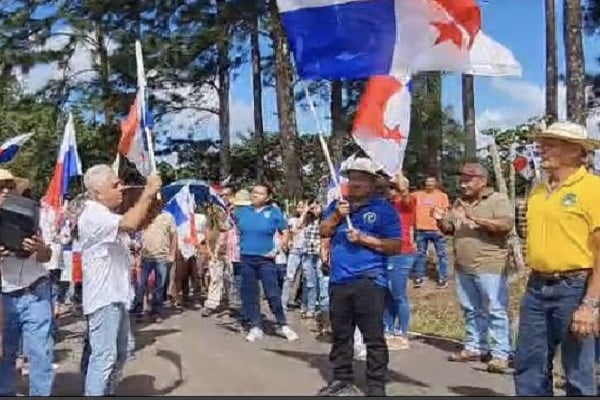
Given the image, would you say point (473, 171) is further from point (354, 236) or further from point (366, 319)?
point (366, 319)

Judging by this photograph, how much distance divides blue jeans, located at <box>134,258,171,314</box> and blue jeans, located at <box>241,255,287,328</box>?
2.39m

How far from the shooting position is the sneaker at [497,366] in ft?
27.3

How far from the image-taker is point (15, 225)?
6.53m

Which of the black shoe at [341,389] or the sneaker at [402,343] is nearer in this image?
the black shoe at [341,389]

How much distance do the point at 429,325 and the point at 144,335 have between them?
3.37 metres

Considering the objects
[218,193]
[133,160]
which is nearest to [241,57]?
[218,193]

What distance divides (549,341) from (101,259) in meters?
2.88

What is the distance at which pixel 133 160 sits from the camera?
7508 millimetres

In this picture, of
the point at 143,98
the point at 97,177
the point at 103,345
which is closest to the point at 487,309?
the point at 143,98

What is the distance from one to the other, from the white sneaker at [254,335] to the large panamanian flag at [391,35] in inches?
172

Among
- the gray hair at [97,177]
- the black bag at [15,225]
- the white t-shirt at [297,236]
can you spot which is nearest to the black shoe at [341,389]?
the gray hair at [97,177]

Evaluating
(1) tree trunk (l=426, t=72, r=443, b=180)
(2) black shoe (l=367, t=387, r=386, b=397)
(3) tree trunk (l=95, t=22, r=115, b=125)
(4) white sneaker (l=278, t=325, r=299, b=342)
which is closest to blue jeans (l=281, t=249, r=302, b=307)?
(4) white sneaker (l=278, t=325, r=299, b=342)

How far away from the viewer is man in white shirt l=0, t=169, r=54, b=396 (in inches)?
257

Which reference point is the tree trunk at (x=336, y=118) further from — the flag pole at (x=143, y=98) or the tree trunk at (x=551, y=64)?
the flag pole at (x=143, y=98)
